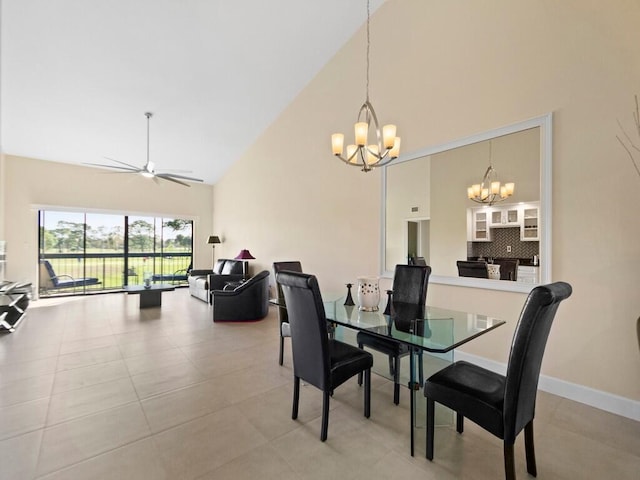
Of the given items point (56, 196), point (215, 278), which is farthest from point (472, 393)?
point (56, 196)

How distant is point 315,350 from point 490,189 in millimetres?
2547

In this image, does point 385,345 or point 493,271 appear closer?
point 385,345

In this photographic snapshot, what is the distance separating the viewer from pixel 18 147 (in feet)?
19.2

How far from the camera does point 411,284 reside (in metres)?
2.97

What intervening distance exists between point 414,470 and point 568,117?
3.06 metres

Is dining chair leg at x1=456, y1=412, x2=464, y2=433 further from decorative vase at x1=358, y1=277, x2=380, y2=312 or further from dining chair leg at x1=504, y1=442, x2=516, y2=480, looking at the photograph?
decorative vase at x1=358, y1=277, x2=380, y2=312

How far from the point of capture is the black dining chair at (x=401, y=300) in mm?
2486

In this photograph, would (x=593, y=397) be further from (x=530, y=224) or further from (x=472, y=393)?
(x=472, y=393)

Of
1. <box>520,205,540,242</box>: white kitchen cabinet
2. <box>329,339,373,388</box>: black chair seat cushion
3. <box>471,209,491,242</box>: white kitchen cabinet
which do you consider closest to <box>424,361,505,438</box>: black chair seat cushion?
<box>329,339,373,388</box>: black chair seat cushion

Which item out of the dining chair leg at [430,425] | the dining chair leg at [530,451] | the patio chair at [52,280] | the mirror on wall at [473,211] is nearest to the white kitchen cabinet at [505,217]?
the mirror on wall at [473,211]

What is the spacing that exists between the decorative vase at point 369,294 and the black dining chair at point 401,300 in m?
0.18

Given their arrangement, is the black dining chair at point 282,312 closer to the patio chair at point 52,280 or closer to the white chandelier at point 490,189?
the white chandelier at point 490,189

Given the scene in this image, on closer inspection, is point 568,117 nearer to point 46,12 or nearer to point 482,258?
point 482,258

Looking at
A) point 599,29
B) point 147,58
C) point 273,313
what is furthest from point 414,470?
point 147,58
